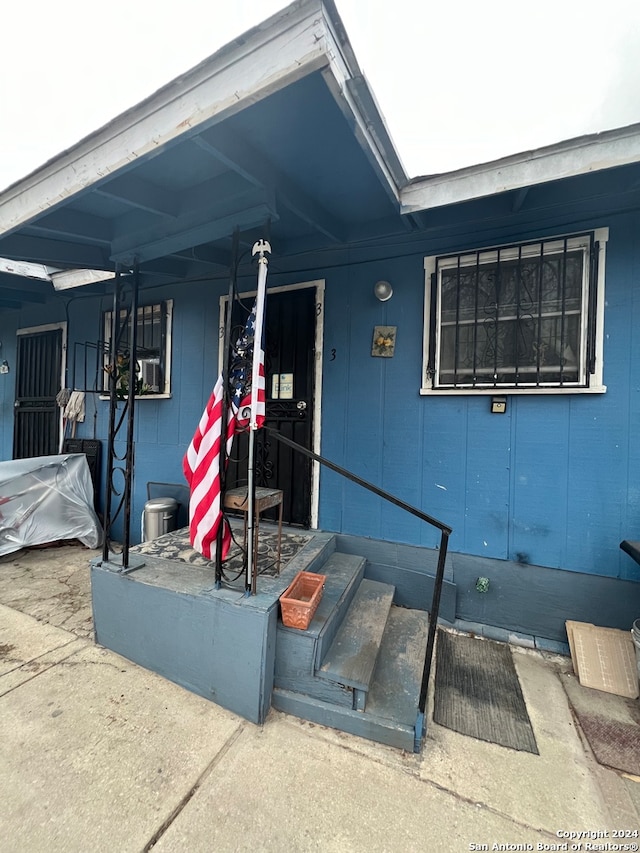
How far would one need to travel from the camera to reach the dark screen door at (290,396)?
3.27m

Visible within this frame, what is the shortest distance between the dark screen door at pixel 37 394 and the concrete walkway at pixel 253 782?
3822 mm

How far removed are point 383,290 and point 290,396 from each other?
1.24 meters

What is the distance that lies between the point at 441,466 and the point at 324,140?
7.51 ft

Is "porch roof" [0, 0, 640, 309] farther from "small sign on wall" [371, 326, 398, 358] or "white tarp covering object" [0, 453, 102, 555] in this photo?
"white tarp covering object" [0, 453, 102, 555]

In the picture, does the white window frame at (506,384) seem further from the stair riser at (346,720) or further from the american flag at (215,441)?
the stair riser at (346,720)

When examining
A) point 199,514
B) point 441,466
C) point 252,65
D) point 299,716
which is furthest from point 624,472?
point 252,65

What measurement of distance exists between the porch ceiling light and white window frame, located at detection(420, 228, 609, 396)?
0.28 metres

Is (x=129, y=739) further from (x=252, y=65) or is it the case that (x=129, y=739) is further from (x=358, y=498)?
(x=252, y=65)

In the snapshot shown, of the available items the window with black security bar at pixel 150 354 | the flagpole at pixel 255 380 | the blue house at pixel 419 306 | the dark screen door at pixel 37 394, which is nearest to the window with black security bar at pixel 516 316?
the blue house at pixel 419 306

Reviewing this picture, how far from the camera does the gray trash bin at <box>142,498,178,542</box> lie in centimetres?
362

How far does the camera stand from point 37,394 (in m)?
5.20

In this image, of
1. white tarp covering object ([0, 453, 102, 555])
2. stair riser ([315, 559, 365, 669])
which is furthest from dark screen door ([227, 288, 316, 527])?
white tarp covering object ([0, 453, 102, 555])

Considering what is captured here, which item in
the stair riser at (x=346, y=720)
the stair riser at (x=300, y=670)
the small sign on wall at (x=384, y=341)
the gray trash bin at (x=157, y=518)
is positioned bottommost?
the stair riser at (x=346, y=720)

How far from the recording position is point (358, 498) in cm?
307
